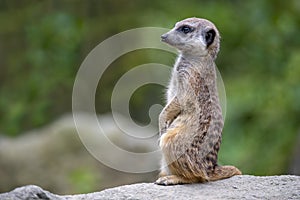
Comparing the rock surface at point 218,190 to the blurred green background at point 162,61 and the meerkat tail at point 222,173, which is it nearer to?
the meerkat tail at point 222,173

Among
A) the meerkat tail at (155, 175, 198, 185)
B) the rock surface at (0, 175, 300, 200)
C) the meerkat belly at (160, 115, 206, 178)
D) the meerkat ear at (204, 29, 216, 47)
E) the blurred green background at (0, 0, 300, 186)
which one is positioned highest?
the blurred green background at (0, 0, 300, 186)

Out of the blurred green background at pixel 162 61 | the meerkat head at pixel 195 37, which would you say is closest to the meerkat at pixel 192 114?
the meerkat head at pixel 195 37

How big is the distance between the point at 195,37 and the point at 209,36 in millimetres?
74

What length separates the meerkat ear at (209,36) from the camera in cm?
369

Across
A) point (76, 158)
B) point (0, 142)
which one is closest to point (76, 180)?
point (76, 158)

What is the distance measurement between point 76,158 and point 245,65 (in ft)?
7.16

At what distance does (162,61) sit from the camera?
7.51m

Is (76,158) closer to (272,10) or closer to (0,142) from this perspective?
(0,142)

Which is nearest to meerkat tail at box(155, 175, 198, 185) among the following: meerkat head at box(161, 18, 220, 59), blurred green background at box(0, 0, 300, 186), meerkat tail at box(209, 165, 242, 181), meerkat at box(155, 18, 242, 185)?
meerkat at box(155, 18, 242, 185)

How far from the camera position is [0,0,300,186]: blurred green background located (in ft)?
23.3

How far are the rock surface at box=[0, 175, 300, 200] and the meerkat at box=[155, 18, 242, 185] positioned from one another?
0.08 m

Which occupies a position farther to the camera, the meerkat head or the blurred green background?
the blurred green background

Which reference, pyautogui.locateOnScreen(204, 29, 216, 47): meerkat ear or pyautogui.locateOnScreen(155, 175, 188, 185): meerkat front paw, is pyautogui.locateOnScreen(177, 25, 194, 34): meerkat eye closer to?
pyautogui.locateOnScreen(204, 29, 216, 47): meerkat ear

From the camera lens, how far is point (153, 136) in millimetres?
6648
